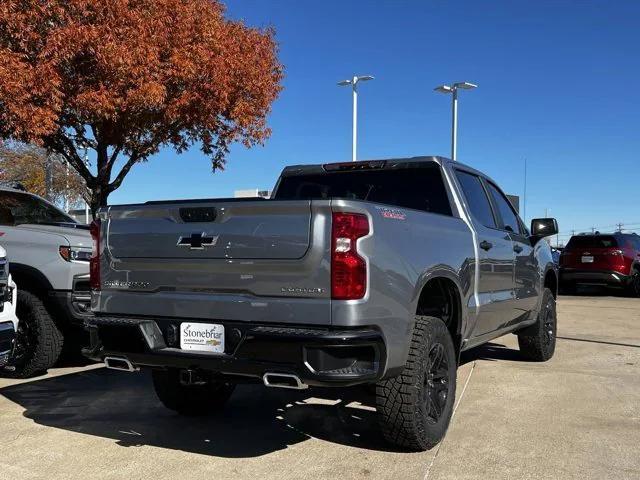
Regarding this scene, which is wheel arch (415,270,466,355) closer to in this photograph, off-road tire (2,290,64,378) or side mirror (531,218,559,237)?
side mirror (531,218,559,237)

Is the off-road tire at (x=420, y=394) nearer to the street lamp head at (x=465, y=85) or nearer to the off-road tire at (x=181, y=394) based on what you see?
the off-road tire at (x=181, y=394)

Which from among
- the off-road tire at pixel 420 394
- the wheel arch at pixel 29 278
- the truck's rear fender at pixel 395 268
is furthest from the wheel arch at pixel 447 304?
the wheel arch at pixel 29 278

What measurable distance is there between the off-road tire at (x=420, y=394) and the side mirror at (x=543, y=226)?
9.30 ft

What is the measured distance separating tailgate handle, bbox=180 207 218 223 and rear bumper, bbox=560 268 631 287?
14.5m

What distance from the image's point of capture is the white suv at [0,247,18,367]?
505 centimetres

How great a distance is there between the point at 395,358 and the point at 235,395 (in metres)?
2.56

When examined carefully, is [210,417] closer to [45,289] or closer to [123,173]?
[45,289]

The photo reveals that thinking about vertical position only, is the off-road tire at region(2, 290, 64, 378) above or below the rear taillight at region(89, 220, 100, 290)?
below

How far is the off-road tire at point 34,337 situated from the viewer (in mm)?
6035

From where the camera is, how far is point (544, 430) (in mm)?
4676

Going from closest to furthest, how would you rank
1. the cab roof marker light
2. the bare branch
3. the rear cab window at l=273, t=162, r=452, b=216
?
the rear cab window at l=273, t=162, r=452, b=216 → the cab roof marker light → the bare branch

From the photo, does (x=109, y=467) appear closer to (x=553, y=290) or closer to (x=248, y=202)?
(x=248, y=202)

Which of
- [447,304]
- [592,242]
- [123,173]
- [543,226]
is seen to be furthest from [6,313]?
[592,242]

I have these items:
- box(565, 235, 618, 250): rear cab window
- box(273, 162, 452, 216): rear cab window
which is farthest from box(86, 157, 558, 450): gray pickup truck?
box(565, 235, 618, 250): rear cab window
